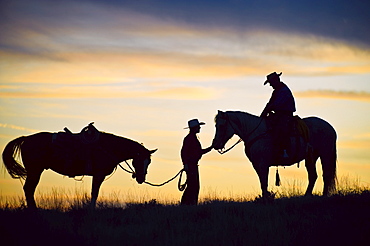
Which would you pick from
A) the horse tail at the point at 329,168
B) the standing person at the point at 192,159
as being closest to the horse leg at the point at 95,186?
the standing person at the point at 192,159

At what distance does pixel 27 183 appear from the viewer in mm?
15633

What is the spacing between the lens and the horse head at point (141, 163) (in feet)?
51.5

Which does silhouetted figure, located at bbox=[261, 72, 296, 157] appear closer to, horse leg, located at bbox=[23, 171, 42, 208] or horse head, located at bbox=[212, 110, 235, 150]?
horse head, located at bbox=[212, 110, 235, 150]

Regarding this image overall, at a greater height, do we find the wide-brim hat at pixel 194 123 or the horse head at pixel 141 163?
the wide-brim hat at pixel 194 123

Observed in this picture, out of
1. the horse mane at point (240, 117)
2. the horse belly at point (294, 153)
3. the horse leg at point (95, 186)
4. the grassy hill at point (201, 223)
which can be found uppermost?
the horse mane at point (240, 117)

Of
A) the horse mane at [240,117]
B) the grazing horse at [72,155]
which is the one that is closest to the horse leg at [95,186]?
the grazing horse at [72,155]

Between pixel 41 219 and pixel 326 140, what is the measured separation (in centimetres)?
898

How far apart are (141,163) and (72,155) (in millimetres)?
1992

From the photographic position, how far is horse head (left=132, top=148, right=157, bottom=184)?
1570 cm

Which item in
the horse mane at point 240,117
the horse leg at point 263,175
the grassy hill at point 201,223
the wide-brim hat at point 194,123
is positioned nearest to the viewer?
the grassy hill at point 201,223

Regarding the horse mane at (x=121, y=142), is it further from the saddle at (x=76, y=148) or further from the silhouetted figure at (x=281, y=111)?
the silhouetted figure at (x=281, y=111)

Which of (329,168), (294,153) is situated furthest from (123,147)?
(329,168)

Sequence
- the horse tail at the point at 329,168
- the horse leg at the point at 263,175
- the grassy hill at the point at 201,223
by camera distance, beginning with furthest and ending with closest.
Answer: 1. the horse tail at the point at 329,168
2. the horse leg at the point at 263,175
3. the grassy hill at the point at 201,223

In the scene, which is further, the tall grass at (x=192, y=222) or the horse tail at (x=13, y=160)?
the horse tail at (x=13, y=160)
